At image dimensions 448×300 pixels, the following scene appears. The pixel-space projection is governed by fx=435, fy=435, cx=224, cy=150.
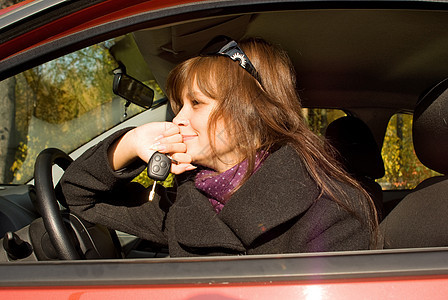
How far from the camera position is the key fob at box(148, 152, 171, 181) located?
1177mm

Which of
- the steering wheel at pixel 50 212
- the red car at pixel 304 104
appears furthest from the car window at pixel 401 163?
the steering wheel at pixel 50 212

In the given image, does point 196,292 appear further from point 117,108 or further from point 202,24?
point 117,108

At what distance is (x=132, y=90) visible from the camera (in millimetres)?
2115

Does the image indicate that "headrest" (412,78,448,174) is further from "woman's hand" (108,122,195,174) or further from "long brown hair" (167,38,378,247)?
"woman's hand" (108,122,195,174)

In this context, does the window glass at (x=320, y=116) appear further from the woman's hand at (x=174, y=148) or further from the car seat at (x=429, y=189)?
the woman's hand at (x=174, y=148)

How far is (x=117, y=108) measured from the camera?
99.7 inches

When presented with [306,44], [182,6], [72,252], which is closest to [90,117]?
[306,44]

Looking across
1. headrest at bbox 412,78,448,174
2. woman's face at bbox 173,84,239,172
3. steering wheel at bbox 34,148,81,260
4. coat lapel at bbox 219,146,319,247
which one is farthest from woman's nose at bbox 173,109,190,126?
headrest at bbox 412,78,448,174

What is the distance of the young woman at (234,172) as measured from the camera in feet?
3.93

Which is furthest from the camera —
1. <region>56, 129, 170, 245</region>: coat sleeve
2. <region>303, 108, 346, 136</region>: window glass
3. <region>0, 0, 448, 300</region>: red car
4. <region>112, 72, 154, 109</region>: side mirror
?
<region>303, 108, 346, 136</region>: window glass

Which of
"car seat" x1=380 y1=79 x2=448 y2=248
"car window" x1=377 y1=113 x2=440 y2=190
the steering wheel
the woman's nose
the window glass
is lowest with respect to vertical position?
"car window" x1=377 y1=113 x2=440 y2=190

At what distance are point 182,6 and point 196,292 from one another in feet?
1.96

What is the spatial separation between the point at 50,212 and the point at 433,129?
1065 mm

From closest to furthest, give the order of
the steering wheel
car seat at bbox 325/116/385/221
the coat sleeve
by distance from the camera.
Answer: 1. the steering wheel
2. the coat sleeve
3. car seat at bbox 325/116/385/221
